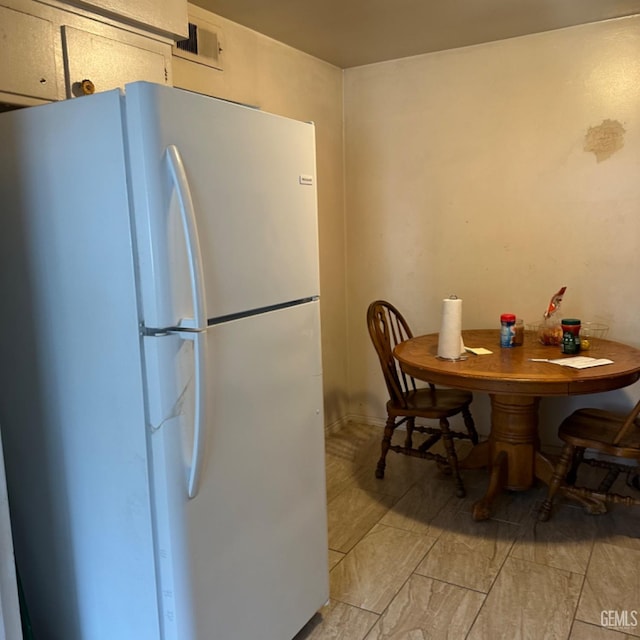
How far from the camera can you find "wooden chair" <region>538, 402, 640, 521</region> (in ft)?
7.85

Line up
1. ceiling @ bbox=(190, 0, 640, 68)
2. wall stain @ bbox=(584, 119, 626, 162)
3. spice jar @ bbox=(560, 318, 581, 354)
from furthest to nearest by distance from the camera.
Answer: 1. wall stain @ bbox=(584, 119, 626, 162)
2. spice jar @ bbox=(560, 318, 581, 354)
3. ceiling @ bbox=(190, 0, 640, 68)

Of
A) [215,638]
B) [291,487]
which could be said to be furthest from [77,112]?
[215,638]

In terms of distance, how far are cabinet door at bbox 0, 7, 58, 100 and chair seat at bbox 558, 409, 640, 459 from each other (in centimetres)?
237

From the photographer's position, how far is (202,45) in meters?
2.65

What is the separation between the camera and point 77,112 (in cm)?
138

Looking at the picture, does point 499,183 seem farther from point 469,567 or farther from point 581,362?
point 469,567

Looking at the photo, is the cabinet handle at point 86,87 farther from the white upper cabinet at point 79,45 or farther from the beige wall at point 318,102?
the beige wall at point 318,102

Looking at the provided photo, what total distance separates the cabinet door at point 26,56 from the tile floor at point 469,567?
1874mm

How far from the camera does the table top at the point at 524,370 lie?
2.35m

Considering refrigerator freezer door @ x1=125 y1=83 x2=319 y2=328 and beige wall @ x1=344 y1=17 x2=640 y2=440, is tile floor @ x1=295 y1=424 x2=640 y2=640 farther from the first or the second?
refrigerator freezer door @ x1=125 y1=83 x2=319 y2=328

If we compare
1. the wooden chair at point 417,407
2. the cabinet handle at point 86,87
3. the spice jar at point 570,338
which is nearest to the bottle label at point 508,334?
the spice jar at point 570,338

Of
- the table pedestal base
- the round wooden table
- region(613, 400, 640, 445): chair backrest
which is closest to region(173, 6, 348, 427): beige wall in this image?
the round wooden table

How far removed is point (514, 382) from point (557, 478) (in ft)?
1.90

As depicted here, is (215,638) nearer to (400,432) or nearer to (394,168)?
(400,432)
